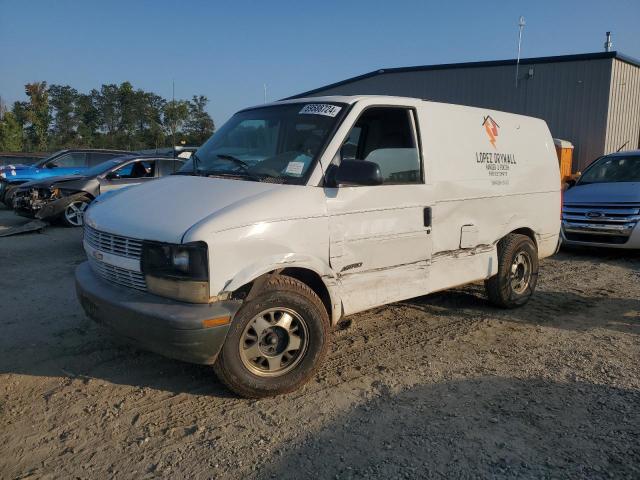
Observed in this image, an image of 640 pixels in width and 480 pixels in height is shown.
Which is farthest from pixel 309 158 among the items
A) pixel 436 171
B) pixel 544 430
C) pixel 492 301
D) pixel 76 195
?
pixel 76 195

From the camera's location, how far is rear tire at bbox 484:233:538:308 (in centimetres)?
548

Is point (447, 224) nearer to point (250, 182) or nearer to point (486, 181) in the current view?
point (486, 181)

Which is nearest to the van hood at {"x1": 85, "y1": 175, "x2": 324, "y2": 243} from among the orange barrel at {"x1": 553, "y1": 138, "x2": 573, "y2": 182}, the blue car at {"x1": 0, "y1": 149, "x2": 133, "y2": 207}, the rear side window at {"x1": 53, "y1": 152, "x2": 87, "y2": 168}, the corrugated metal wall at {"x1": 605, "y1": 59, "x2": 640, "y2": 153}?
the blue car at {"x1": 0, "y1": 149, "x2": 133, "y2": 207}

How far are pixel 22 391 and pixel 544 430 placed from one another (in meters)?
3.55

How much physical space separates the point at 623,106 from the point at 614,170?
33.5 ft

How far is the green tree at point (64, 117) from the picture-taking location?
38.2 meters

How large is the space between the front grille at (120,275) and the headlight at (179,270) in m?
0.15

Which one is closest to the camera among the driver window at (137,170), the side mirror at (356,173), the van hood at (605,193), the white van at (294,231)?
the white van at (294,231)

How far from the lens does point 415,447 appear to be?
3.06 metres

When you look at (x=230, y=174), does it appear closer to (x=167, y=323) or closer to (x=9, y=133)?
(x=167, y=323)

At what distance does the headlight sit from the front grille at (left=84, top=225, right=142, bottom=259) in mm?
123

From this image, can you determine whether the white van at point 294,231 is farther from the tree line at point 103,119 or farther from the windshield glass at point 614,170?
the tree line at point 103,119

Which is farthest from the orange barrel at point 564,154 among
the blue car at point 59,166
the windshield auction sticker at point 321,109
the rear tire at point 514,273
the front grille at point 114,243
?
the front grille at point 114,243

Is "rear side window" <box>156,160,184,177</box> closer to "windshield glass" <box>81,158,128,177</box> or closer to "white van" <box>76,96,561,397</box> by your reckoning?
"windshield glass" <box>81,158,128,177</box>
